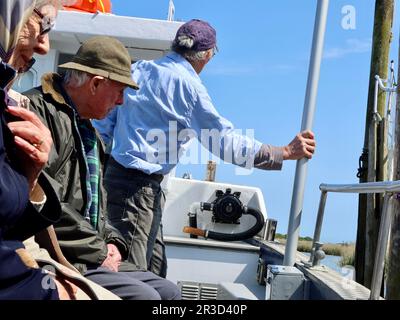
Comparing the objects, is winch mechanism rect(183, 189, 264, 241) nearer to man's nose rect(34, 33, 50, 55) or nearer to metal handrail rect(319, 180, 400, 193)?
metal handrail rect(319, 180, 400, 193)

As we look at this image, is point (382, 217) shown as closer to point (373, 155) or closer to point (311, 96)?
point (311, 96)

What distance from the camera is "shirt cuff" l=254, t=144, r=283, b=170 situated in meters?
3.04

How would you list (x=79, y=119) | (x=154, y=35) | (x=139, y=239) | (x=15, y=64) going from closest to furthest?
(x=15, y=64), (x=79, y=119), (x=139, y=239), (x=154, y=35)

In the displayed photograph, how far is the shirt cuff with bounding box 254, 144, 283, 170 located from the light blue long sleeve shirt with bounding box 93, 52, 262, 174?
0.04 meters

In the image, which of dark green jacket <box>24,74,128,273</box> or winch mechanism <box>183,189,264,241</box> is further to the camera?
winch mechanism <box>183,189,264,241</box>

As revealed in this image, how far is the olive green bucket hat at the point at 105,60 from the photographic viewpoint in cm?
238

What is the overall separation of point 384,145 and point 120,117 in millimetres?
4833

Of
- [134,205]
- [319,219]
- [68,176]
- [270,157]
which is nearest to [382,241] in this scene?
[270,157]

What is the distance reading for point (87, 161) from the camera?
2301 mm

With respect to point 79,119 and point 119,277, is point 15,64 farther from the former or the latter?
point 119,277

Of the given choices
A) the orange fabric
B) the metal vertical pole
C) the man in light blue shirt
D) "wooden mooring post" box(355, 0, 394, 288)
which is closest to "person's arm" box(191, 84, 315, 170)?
the man in light blue shirt

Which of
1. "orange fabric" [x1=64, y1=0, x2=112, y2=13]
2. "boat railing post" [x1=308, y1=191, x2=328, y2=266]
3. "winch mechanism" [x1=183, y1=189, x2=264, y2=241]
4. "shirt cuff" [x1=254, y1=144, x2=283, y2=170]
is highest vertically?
"orange fabric" [x1=64, y1=0, x2=112, y2=13]

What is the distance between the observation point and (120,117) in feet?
10.6

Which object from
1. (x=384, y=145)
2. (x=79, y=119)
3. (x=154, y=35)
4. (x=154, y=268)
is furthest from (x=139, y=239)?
(x=384, y=145)
